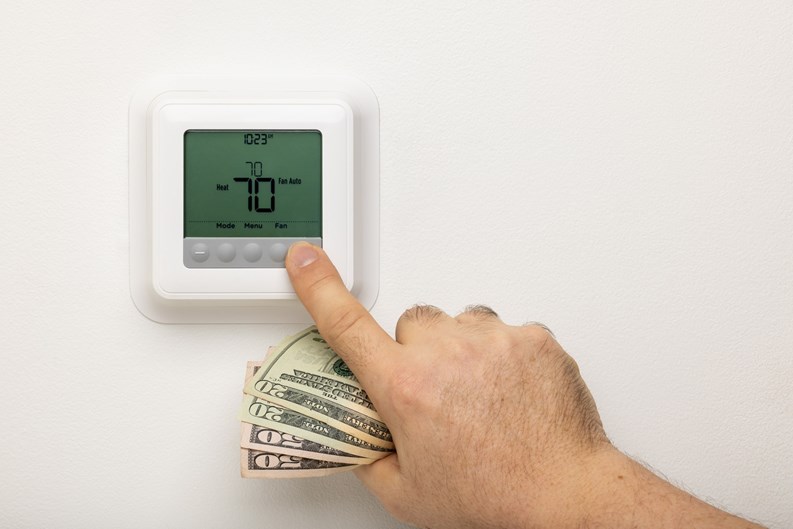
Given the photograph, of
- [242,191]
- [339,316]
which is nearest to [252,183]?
[242,191]

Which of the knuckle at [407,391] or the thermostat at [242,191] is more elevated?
the thermostat at [242,191]

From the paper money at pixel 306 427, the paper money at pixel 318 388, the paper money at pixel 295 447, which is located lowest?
the paper money at pixel 295 447

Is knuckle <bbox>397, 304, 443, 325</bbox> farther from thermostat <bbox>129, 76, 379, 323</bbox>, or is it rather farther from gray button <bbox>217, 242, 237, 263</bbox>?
gray button <bbox>217, 242, 237, 263</bbox>

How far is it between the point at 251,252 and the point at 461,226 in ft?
0.69

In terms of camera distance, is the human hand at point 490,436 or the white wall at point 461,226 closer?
the human hand at point 490,436

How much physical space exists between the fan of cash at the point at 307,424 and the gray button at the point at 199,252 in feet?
0.40

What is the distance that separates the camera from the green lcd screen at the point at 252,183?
0.60 meters

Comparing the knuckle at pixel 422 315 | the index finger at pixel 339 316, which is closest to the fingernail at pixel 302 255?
the index finger at pixel 339 316

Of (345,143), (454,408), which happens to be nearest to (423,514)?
(454,408)

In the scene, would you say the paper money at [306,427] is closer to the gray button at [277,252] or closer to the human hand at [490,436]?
the human hand at [490,436]

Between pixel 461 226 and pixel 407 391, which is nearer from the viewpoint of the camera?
pixel 407 391

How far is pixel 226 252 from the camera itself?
1.96 feet

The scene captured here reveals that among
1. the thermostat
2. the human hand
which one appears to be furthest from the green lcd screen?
the human hand

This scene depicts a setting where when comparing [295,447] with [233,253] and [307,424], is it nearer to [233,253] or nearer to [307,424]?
[307,424]
